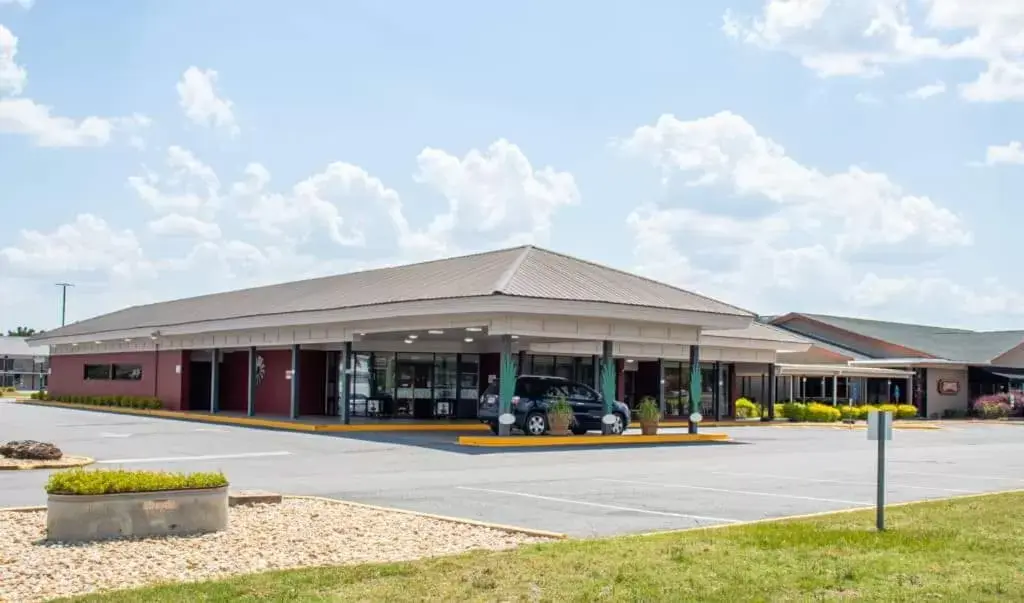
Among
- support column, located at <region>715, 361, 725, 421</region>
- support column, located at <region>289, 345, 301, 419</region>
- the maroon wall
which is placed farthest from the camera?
the maroon wall

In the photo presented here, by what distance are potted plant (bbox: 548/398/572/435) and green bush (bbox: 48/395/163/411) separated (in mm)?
21757

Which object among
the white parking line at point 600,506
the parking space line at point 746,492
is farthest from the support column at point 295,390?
the white parking line at point 600,506

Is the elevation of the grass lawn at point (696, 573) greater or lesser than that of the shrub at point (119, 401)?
greater

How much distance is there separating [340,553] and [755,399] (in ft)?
143

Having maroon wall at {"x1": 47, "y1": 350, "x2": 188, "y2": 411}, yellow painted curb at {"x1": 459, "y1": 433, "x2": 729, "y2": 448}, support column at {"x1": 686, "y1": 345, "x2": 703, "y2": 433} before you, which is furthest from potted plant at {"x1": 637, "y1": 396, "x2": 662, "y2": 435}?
maroon wall at {"x1": 47, "y1": 350, "x2": 188, "y2": 411}

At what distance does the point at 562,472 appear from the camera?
19906mm

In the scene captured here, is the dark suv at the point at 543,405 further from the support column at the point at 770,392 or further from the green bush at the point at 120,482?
the green bush at the point at 120,482

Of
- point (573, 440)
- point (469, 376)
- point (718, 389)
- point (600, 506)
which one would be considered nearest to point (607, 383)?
point (573, 440)

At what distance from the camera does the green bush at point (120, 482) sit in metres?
10.9

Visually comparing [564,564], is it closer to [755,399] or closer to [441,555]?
[441,555]

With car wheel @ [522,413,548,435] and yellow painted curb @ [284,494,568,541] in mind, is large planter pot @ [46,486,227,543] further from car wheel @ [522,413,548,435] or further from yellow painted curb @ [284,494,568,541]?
car wheel @ [522,413,548,435]

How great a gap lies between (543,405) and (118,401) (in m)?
25.7

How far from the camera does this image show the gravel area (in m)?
9.07

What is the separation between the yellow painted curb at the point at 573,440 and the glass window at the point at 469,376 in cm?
963
